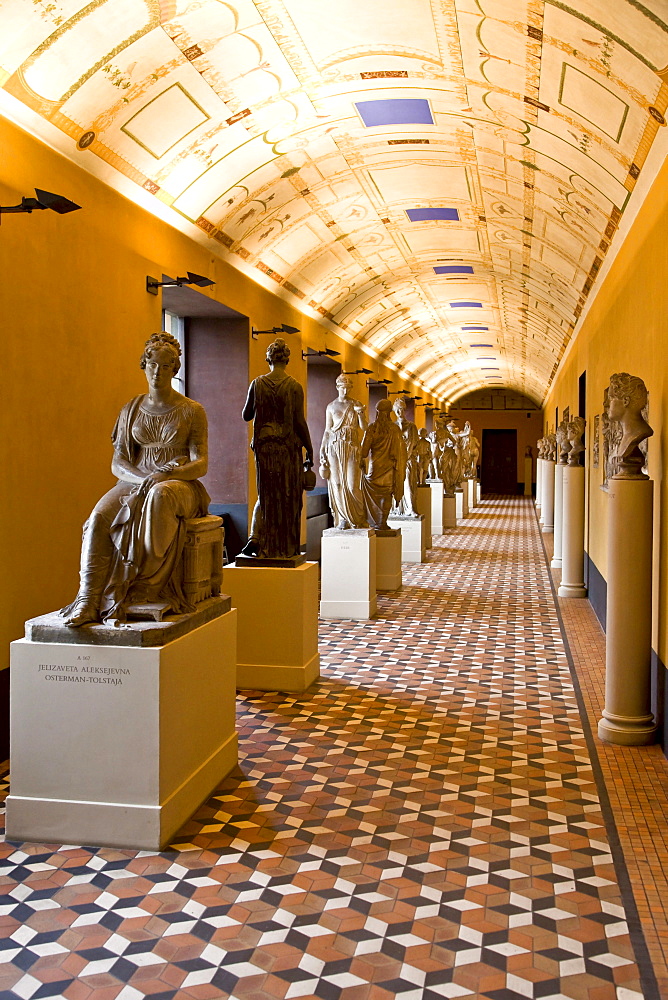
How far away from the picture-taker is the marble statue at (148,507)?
4.97m

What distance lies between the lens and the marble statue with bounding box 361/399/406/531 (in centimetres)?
1419

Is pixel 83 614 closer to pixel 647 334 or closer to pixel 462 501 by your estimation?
pixel 647 334

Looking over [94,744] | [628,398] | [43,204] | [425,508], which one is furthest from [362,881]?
[425,508]

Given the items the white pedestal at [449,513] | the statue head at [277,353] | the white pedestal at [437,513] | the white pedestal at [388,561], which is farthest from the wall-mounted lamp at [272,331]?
the white pedestal at [449,513]

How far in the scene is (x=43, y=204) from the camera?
5.84m

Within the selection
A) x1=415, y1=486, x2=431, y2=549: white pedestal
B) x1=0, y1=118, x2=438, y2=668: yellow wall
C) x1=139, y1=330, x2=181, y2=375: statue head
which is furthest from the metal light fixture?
x1=415, y1=486, x2=431, y2=549: white pedestal

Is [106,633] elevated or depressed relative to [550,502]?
elevated

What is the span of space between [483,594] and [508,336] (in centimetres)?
1511

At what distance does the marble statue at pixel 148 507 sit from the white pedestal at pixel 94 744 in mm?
314

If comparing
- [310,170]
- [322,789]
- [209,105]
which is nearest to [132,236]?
[209,105]

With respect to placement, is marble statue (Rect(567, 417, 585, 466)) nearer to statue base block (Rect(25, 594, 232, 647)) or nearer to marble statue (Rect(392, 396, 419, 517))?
marble statue (Rect(392, 396, 419, 517))

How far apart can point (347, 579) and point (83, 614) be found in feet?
22.2

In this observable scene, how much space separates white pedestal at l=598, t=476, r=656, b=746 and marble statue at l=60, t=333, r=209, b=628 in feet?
9.92

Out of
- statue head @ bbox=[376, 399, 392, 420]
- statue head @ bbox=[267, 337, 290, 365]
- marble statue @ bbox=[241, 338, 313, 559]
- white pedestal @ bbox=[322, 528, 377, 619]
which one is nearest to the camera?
statue head @ bbox=[267, 337, 290, 365]
